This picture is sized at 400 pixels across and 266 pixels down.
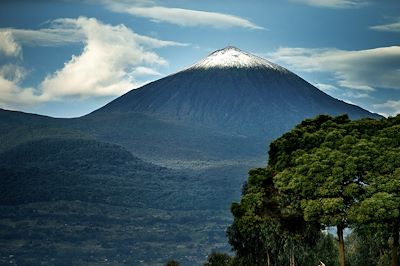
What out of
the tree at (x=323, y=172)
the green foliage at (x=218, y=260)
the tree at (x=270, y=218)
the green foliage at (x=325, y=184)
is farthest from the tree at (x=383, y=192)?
the green foliage at (x=218, y=260)

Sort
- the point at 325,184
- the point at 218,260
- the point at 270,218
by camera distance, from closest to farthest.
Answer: the point at 325,184
the point at 270,218
the point at 218,260

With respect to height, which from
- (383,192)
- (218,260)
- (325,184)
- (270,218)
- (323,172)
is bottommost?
(218,260)

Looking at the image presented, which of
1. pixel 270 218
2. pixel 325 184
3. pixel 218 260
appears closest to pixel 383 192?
pixel 325 184

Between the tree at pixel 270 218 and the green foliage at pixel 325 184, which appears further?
the tree at pixel 270 218

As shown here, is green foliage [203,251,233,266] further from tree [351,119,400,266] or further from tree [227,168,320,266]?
tree [351,119,400,266]

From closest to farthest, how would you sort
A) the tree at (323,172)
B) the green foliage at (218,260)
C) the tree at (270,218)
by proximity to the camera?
1. the tree at (323,172)
2. the tree at (270,218)
3. the green foliage at (218,260)

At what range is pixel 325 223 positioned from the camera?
35.5 m

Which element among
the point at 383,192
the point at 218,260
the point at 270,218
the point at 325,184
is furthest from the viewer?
the point at 218,260

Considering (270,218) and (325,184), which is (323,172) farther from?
(270,218)

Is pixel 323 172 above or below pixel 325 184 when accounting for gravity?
above

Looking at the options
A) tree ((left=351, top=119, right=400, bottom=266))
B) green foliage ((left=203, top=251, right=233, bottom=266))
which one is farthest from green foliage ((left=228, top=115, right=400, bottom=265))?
green foliage ((left=203, top=251, right=233, bottom=266))

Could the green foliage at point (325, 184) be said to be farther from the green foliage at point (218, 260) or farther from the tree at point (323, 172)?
the green foliage at point (218, 260)

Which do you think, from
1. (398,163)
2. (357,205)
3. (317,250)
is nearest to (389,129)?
(398,163)

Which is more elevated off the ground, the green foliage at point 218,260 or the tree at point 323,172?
the tree at point 323,172
